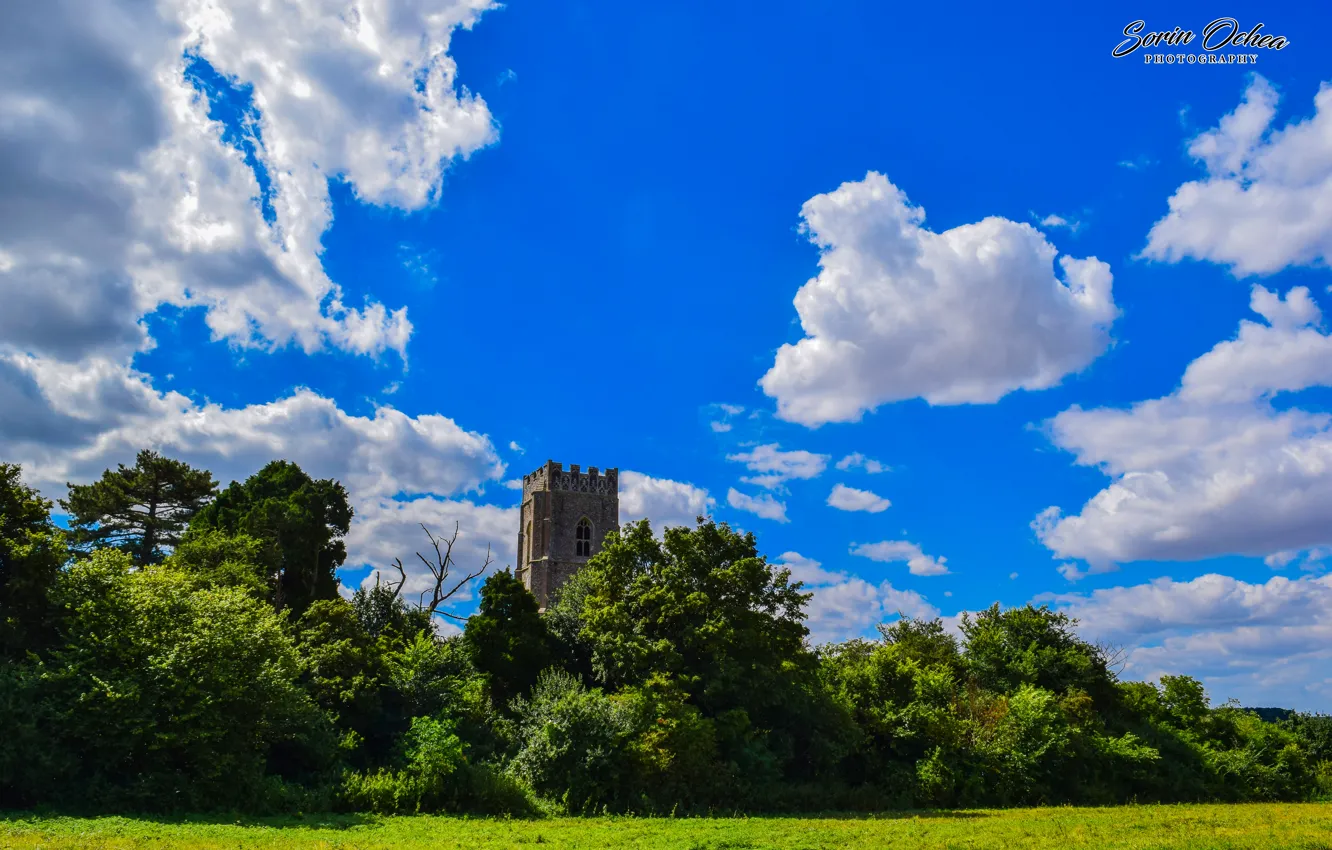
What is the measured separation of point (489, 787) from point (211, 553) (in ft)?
64.3

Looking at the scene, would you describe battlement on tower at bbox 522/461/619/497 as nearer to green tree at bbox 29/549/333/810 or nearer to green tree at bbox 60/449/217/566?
green tree at bbox 60/449/217/566

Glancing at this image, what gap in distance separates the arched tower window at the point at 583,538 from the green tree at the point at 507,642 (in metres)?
39.6

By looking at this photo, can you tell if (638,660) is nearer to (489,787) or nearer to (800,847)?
(489,787)

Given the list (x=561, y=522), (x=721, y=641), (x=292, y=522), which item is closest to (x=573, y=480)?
(x=561, y=522)

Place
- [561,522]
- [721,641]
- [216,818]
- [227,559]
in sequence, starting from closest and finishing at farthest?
[216,818] → [721,641] → [227,559] → [561,522]

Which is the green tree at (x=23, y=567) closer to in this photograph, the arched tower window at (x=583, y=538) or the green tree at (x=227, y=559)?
the green tree at (x=227, y=559)

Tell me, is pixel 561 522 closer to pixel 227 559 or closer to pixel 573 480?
pixel 573 480

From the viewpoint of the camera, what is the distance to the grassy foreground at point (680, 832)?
54.8ft

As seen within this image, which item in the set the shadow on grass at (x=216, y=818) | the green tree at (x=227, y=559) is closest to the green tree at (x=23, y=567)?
the shadow on grass at (x=216, y=818)

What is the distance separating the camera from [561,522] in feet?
234

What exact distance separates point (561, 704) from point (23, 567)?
47.2 ft

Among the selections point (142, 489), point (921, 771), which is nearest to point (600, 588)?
point (921, 771)

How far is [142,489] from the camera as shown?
44531 mm

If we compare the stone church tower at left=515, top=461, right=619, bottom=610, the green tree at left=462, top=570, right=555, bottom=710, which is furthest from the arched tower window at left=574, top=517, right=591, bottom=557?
the green tree at left=462, top=570, right=555, bottom=710
